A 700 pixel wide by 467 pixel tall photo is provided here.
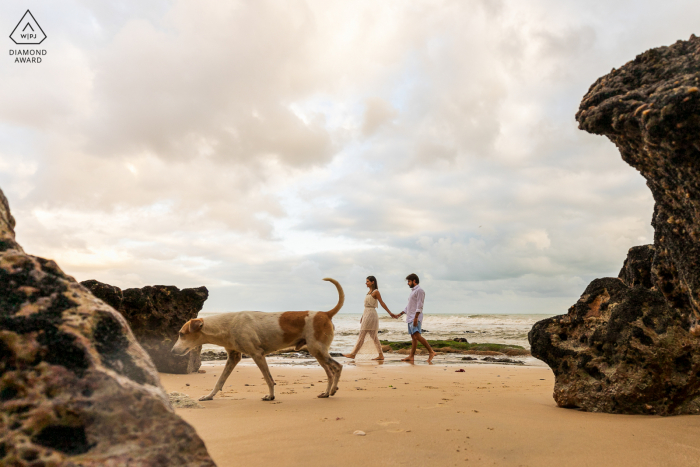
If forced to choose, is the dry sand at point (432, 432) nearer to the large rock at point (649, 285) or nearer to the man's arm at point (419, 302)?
the large rock at point (649, 285)

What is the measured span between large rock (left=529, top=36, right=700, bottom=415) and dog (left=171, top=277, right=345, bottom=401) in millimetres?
3023

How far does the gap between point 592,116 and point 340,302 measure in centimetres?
504

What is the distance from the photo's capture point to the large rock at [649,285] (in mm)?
2496

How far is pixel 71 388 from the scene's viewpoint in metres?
1.67

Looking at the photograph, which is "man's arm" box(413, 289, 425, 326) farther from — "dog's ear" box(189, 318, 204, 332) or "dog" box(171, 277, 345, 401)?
"dog's ear" box(189, 318, 204, 332)

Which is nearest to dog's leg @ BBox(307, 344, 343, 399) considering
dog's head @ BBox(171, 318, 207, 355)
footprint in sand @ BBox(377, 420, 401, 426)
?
dog's head @ BBox(171, 318, 207, 355)

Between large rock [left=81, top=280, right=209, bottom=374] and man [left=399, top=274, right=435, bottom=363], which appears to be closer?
large rock [left=81, top=280, right=209, bottom=374]

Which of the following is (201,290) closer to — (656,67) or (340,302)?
(340,302)

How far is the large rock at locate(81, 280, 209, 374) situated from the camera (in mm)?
8891

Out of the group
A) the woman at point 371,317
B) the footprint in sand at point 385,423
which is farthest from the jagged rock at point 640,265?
the woman at point 371,317

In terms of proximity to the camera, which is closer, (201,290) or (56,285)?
(56,285)

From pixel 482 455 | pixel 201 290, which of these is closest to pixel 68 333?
pixel 482 455

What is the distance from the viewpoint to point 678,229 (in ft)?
9.75

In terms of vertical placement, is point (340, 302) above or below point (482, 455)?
above
